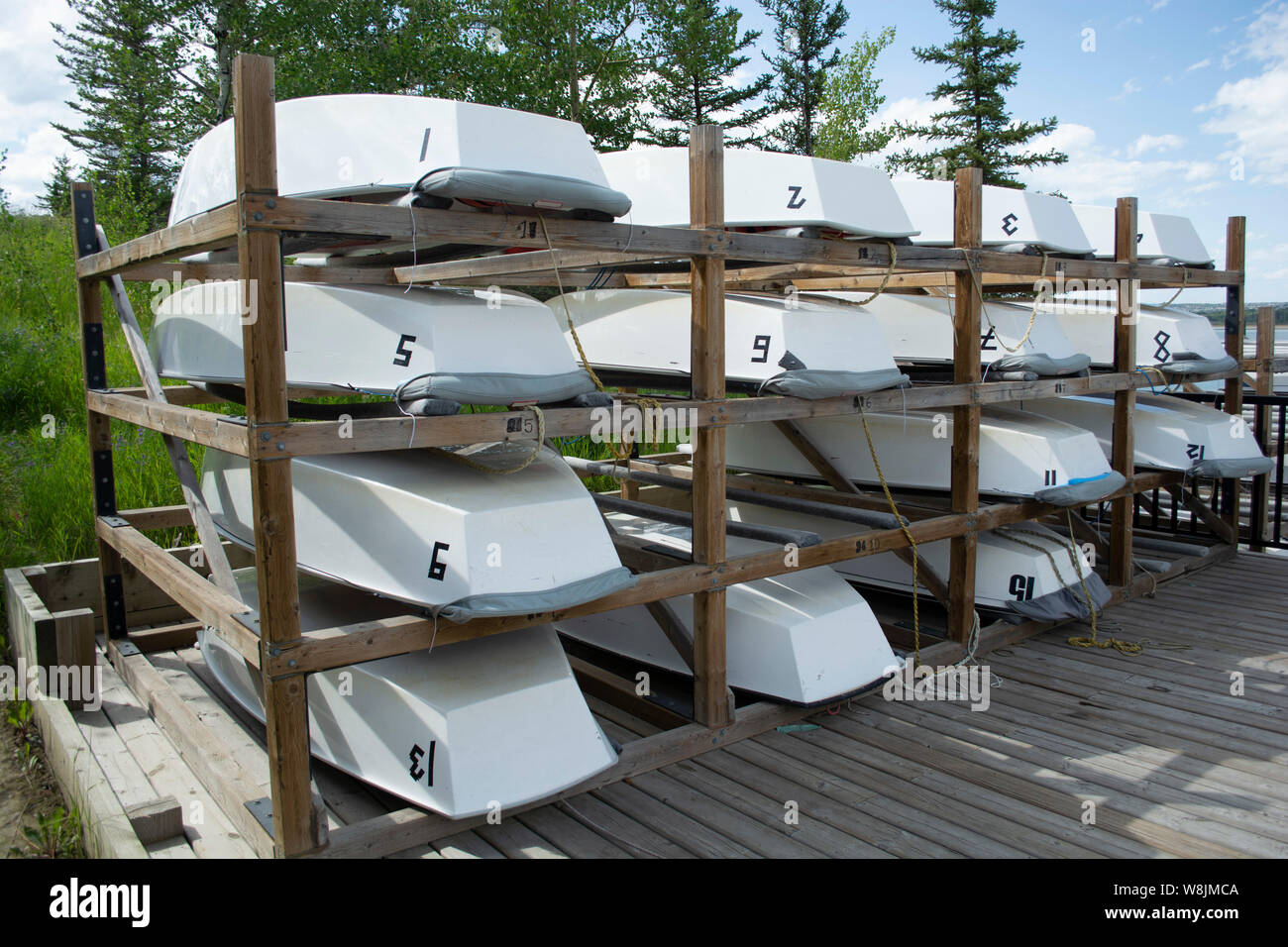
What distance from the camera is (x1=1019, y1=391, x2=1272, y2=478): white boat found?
19.1 feet

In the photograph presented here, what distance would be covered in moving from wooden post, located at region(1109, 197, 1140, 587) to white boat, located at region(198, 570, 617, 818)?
3807 mm

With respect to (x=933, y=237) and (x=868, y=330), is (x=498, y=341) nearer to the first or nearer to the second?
(x=868, y=330)

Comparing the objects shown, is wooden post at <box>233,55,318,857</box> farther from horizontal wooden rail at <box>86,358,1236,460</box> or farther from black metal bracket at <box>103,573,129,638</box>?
black metal bracket at <box>103,573,129,638</box>

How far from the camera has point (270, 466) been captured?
2607 millimetres

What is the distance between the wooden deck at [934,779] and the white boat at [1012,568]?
1.10 ft

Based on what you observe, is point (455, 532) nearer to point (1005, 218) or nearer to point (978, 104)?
point (1005, 218)

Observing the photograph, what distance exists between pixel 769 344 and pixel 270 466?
2.23m

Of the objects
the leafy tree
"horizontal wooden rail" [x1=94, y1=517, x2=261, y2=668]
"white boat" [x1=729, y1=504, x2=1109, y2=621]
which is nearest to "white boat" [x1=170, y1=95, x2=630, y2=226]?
"horizontal wooden rail" [x1=94, y1=517, x2=261, y2=668]

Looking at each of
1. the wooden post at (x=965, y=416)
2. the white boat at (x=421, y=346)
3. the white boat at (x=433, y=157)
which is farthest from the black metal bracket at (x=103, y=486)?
the wooden post at (x=965, y=416)

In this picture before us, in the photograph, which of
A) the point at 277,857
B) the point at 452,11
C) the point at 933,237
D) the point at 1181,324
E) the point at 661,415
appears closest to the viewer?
the point at 277,857

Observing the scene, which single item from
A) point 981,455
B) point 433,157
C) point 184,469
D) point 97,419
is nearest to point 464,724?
point 184,469
